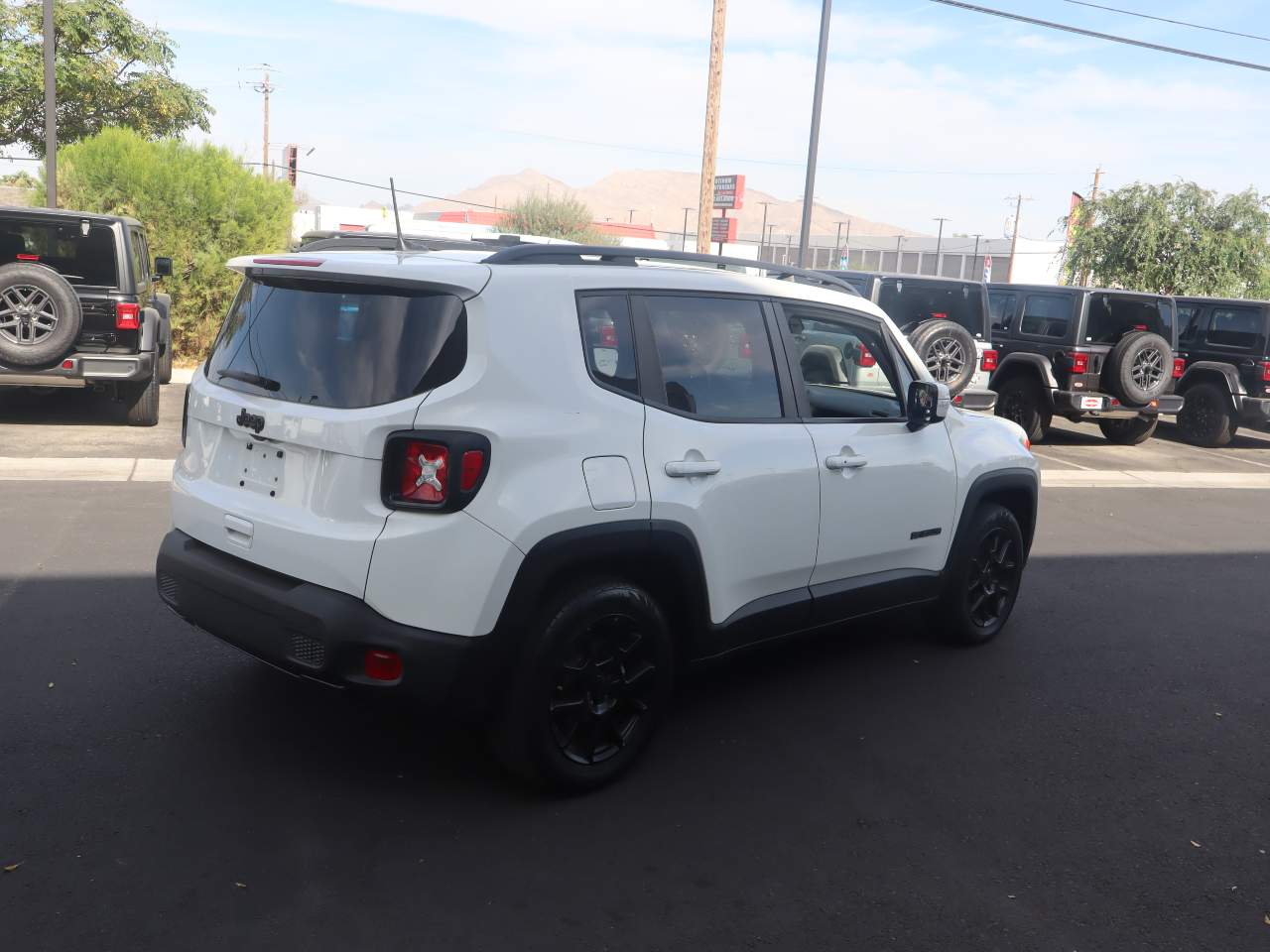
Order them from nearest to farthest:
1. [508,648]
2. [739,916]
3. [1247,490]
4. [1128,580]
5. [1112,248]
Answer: [739,916] → [508,648] → [1128,580] → [1247,490] → [1112,248]

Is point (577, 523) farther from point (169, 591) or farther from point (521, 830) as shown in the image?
point (169, 591)

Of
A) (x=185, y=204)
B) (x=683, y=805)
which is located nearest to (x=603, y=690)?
(x=683, y=805)

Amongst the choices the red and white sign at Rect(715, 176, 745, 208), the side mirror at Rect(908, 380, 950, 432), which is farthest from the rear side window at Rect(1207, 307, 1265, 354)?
the red and white sign at Rect(715, 176, 745, 208)

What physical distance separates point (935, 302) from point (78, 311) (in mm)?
9144

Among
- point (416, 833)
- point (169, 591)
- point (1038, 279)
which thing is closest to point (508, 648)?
point (416, 833)

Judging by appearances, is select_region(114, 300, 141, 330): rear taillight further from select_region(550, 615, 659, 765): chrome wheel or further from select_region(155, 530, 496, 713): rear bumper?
select_region(550, 615, 659, 765): chrome wheel

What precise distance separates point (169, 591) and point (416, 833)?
49.5 inches

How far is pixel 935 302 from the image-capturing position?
1360 cm

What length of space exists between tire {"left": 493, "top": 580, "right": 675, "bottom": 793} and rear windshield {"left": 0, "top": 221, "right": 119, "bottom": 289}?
8371 millimetres

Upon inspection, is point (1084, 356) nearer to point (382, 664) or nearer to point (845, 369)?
point (845, 369)

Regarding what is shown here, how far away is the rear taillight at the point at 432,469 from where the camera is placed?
11.2 ft

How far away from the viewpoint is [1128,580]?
7.66 m

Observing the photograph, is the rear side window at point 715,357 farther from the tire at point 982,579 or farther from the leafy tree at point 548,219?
the leafy tree at point 548,219

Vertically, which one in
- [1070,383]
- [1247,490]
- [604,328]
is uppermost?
[604,328]
